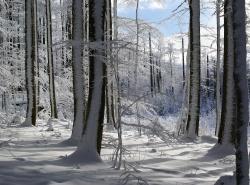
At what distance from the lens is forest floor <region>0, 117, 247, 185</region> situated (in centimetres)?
620

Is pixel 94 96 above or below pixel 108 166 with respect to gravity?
above

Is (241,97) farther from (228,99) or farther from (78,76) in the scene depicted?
(78,76)

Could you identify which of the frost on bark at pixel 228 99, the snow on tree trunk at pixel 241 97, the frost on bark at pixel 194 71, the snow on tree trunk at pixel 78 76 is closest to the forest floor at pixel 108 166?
the frost on bark at pixel 228 99

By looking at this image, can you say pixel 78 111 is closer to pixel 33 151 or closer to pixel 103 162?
pixel 33 151

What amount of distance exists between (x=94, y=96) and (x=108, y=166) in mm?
1229

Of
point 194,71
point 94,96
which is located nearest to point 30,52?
point 194,71

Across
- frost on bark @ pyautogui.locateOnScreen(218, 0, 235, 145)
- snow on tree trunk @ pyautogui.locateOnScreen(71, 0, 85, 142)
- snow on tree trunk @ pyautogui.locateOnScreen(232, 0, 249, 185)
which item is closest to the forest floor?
frost on bark @ pyautogui.locateOnScreen(218, 0, 235, 145)

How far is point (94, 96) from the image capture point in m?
7.89

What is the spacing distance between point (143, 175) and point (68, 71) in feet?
63.3

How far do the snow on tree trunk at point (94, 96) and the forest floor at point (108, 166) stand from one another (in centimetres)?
34

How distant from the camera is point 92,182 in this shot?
6.18 m

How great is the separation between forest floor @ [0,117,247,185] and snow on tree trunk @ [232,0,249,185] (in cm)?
174

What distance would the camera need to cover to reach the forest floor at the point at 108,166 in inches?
244

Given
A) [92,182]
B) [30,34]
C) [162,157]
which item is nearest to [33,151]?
[162,157]
